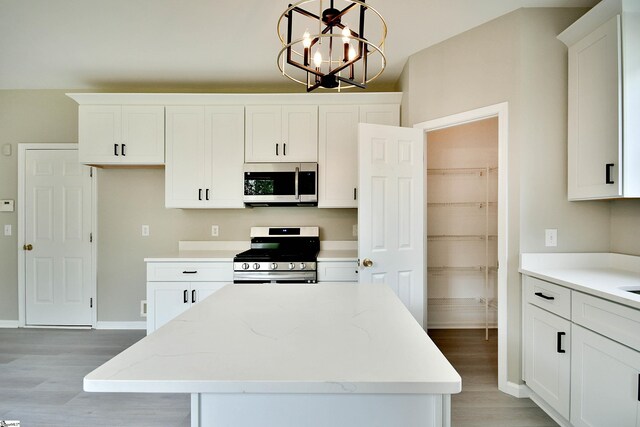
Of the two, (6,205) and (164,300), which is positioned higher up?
(6,205)

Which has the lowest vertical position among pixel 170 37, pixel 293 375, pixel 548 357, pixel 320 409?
pixel 548 357

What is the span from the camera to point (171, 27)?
2396 mm

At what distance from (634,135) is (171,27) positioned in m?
3.14

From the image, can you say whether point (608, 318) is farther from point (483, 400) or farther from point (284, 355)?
point (284, 355)

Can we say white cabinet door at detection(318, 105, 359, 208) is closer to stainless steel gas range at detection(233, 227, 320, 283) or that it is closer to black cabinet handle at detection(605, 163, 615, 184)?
stainless steel gas range at detection(233, 227, 320, 283)

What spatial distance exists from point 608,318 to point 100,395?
3163 millimetres

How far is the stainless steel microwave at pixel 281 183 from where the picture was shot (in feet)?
10.2

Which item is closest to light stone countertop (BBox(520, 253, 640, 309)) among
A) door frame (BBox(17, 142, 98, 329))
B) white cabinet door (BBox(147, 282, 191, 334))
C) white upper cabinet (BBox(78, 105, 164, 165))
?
white cabinet door (BBox(147, 282, 191, 334))

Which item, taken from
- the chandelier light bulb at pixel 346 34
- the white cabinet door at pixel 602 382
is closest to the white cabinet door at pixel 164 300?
the chandelier light bulb at pixel 346 34

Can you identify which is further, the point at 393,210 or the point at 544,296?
the point at 393,210

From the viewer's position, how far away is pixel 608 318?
4.83 feet

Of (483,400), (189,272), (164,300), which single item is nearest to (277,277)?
(189,272)

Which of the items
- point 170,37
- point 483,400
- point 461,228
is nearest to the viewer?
point 483,400

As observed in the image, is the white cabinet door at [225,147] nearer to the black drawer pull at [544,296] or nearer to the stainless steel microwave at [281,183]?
the stainless steel microwave at [281,183]
